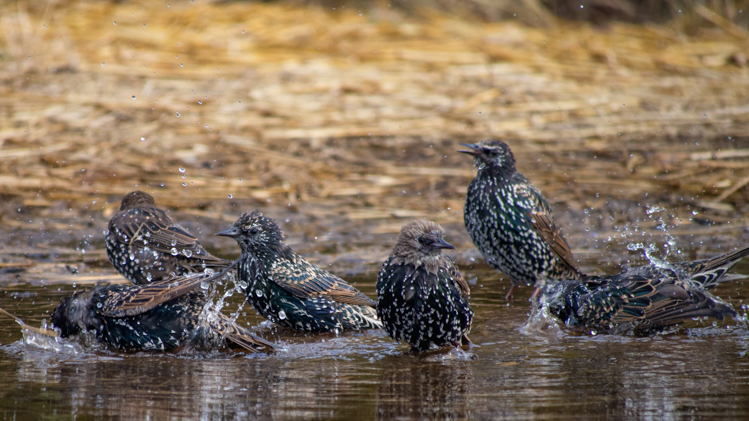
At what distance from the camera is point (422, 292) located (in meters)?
5.06

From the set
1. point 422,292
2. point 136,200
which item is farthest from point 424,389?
point 136,200

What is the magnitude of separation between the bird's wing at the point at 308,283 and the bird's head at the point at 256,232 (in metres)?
0.17

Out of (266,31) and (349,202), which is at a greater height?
(266,31)

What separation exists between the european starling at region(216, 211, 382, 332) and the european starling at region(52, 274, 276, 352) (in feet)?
1.96

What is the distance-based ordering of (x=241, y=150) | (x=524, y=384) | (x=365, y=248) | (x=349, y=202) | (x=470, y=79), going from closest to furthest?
(x=524, y=384), (x=365, y=248), (x=349, y=202), (x=241, y=150), (x=470, y=79)

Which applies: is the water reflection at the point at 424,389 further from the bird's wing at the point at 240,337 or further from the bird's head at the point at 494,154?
the bird's head at the point at 494,154

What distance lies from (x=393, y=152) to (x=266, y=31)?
450 cm

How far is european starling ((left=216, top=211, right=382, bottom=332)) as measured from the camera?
5961 mm

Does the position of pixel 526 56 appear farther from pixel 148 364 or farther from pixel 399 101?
pixel 148 364

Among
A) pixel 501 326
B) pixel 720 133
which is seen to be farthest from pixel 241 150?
A: pixel 720 133

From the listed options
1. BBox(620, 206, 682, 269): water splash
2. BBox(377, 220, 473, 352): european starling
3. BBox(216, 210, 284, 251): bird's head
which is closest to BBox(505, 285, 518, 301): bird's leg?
BBox(620, 206, 682, 269): water splash

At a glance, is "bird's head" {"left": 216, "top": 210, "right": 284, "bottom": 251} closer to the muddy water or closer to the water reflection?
the muddy water

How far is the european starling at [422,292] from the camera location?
5.06m

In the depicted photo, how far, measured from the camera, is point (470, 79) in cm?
1205
